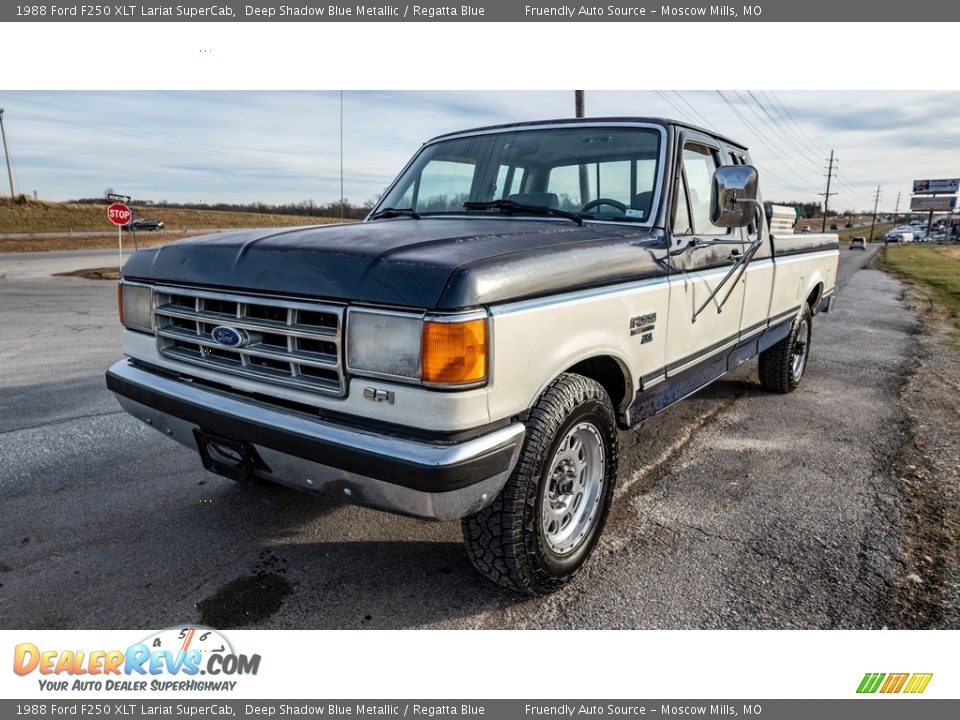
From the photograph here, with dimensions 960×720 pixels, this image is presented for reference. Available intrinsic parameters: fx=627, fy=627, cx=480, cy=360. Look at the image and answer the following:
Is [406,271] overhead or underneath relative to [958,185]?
underneath

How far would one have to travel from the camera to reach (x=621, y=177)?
3.52 m

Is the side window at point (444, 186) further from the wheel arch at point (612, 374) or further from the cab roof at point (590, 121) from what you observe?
the wheel arch at point (612, 374)

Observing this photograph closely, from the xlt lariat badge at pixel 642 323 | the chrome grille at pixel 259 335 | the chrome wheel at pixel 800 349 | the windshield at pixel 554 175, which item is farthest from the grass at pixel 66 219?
the xlt lariat badge at pixel 642 323

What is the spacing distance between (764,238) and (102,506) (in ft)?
15.3

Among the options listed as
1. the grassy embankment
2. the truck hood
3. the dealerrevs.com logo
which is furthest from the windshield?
the grassy embankment

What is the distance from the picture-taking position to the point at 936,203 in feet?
355

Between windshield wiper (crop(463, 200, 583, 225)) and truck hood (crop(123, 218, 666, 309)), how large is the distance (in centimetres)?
12

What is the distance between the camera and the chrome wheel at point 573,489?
273 centimetres

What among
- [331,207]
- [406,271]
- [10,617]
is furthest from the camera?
[331,207]

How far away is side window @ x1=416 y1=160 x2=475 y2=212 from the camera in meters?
3.78

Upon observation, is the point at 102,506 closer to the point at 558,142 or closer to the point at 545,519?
the point at 545,519

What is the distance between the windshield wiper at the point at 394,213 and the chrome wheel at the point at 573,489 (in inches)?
68.3

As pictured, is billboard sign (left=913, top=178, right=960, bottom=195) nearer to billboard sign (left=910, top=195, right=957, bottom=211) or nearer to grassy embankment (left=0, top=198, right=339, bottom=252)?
billboard sign (left=910, top=195, right=957, bottom=211)

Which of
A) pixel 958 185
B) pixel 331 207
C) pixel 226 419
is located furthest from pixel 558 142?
pixel 958 185
